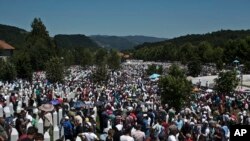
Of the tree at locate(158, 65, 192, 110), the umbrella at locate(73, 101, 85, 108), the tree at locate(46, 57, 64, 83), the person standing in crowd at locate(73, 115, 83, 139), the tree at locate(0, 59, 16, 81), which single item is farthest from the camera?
the tree at locate(0, 59, 16, 81)

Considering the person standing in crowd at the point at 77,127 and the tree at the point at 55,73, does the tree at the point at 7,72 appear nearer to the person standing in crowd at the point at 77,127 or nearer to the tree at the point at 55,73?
the tree at the point at 55,73

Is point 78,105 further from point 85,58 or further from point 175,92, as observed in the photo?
point 85,58

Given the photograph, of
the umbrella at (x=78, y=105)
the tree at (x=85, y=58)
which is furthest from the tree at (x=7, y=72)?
the tree at (x=85, y=58)

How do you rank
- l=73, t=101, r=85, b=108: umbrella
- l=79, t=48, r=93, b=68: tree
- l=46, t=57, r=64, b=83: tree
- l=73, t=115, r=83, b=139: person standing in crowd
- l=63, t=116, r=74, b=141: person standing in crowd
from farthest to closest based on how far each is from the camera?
1. l=79, t=48, r=93, b=68: tree
2. l=46, t=57, r=64, b=83: tree
3. l=73, t=101, r=85, b=108: umbrella
4. l=63, t=116, r=74, b=141: person standing in crowd
5. l=73, t=115, r=83, b=139: person standing in crowd

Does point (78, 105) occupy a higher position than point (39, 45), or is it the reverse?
point (39, 45)

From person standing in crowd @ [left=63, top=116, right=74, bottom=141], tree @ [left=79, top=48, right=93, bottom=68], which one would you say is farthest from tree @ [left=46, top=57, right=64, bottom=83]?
tree @ [left=79, top=48, right=93, bottom=68]

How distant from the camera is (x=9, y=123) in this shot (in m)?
14.2

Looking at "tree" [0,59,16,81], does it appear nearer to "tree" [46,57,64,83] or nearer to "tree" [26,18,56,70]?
"tree" [46,57,64,83]

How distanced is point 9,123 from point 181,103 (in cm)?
1656

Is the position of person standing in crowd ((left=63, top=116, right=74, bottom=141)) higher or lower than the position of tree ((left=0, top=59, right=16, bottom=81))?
higher

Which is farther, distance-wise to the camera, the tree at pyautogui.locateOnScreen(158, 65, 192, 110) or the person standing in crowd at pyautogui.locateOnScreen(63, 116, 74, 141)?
the tree at pyautogui.locateOnScreen(158, 65, 192, 110)

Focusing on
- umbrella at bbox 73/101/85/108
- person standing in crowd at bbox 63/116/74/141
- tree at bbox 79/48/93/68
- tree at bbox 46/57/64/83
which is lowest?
tree at bbox 79/48/93/68

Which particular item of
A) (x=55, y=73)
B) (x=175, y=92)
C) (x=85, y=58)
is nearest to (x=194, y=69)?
(x=55, y=73)

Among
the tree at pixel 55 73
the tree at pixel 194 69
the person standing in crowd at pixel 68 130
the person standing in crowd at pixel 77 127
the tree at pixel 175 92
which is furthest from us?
the tree at pixel 194 69
